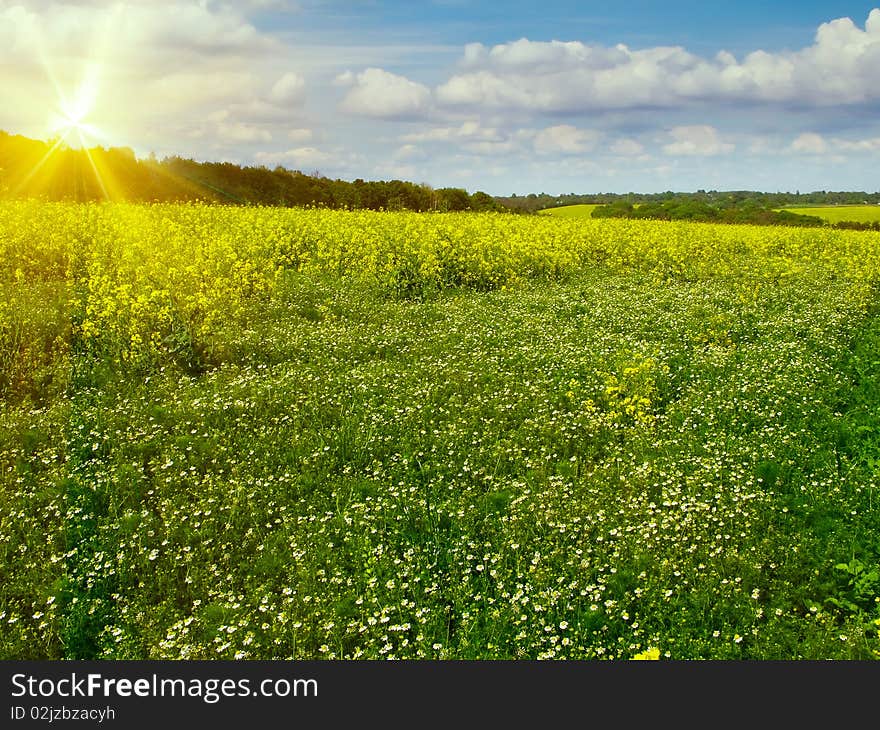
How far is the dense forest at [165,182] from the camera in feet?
120

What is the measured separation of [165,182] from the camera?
130 ft

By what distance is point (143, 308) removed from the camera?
42.9ft

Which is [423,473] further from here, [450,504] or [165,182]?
[165,182]

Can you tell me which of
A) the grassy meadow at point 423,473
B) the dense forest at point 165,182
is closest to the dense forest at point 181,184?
the dense forest at point 165,182

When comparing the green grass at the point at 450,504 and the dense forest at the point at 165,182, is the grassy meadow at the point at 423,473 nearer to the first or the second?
the green grass at the point at 450,504

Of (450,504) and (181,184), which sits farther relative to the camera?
(181,184)

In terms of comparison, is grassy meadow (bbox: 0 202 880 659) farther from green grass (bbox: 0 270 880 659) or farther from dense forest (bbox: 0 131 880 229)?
dense forest (bbox: 0 131 880 229)

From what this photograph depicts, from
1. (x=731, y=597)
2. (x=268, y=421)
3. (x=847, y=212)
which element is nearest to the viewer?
(x=731, y=597)

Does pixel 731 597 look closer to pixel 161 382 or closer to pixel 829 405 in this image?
pixel 829 405

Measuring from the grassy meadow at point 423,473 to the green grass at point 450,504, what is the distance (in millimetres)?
36

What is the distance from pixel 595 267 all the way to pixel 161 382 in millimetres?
16347

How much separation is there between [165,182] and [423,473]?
37.2 meters

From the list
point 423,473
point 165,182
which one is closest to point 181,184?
point 165,182

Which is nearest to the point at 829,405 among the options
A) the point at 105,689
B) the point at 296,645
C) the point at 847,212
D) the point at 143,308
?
the point at 296,645
